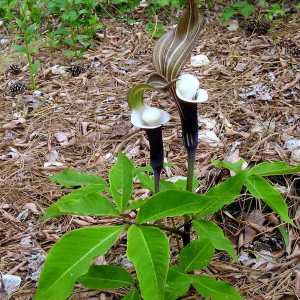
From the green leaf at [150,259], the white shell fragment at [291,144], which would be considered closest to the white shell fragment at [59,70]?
the white shell fragment at [291,144]

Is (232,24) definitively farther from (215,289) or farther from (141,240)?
(141,240)

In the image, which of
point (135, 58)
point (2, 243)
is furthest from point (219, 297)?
point (135, 58)

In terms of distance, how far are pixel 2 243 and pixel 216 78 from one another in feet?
5.97

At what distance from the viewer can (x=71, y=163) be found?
95.5 inches

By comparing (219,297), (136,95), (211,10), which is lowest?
(211,10)

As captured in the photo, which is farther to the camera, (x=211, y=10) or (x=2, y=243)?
(x=211, y=10)

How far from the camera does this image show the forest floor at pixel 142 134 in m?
1.78

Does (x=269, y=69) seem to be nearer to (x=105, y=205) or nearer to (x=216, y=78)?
(x=216, y=78)

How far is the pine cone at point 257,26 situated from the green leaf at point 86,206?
273 centimetres

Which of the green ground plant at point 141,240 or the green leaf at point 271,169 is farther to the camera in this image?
the green leaf at point 271,169

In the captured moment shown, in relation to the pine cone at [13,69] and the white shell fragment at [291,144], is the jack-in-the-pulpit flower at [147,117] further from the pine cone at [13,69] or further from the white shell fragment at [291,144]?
the pine cone at [13,69]

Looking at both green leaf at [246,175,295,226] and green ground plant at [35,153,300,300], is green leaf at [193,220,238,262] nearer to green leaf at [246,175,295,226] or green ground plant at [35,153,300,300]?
green ground plant at [35,153,300,300]

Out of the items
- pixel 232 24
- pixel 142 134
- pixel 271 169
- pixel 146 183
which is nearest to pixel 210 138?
pixel 142 134

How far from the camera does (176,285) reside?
1275 millimetres
